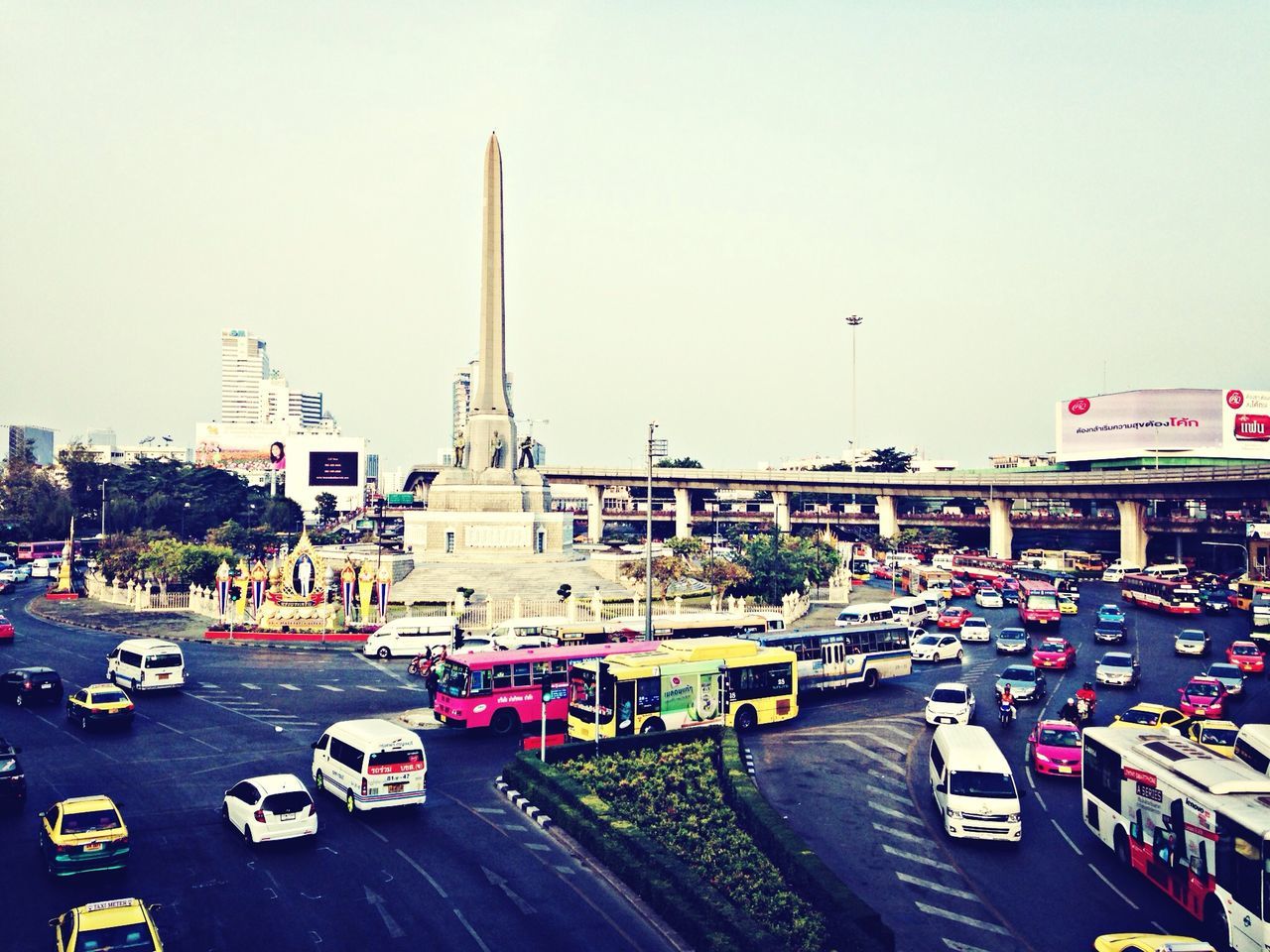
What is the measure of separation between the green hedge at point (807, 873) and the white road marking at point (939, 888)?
1.49 m

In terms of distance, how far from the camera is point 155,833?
19.8m

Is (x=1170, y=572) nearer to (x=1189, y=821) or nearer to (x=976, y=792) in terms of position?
(x=976, y=792)

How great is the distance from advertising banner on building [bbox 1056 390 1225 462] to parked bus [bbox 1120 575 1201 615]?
39149 mm

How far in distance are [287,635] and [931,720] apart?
99.2ft

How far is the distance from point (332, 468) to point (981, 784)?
340ft

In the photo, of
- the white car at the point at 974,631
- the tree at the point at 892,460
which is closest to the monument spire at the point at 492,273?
the white car at the point at 974,631

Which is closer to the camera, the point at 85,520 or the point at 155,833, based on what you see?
the point at 155,833

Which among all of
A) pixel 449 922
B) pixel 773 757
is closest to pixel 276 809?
pixel 449 922

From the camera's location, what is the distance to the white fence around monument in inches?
1873

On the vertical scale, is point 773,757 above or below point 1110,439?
below

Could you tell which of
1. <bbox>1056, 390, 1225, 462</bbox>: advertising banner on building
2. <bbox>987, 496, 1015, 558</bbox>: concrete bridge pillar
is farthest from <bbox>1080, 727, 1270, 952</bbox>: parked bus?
<bbox>1056, 390, 1225, 462</bbox>: advertising banner on building

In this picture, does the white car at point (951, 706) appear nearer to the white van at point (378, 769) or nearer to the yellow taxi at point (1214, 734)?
the yellow taxi at point (1214, 734)

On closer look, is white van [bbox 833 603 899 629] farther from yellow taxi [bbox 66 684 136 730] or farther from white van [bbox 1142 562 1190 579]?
white van [bbox 1142 562 1190 579]

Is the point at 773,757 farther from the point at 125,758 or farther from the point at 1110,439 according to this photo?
the point at 1110,439
